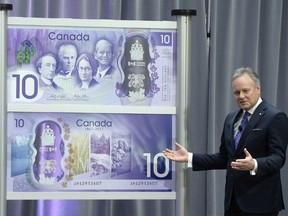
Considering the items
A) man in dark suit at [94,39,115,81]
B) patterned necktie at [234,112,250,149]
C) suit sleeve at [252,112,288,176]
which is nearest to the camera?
suit sleeve at [252,112,288,176]

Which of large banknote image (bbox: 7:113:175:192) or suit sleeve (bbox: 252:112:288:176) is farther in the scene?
large banknote image (bbox: 7:113:175:192)

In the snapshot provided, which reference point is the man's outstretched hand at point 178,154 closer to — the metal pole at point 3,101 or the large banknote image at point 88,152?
the large banknote image at point 88,152

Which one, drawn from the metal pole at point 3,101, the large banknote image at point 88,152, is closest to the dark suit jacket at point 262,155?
the large banknote image at point 88,152

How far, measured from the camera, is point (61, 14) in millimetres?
3506

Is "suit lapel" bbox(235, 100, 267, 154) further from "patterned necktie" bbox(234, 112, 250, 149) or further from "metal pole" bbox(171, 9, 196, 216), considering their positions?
"metal pole" bbox(171, 9, 196, 216)

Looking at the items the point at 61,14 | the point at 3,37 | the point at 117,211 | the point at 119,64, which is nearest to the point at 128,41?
the point at 119,64

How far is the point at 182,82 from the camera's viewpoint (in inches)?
104

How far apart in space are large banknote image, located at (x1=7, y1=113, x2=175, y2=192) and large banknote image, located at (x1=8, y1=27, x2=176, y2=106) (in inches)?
3.7

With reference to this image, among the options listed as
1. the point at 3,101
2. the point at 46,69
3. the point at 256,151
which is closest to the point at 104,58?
the point at 46,69

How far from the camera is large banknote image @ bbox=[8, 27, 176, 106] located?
104 inches

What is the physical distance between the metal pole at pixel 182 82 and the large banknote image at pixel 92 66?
0.05 m

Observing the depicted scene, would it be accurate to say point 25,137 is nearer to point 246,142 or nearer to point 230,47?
point 246,142

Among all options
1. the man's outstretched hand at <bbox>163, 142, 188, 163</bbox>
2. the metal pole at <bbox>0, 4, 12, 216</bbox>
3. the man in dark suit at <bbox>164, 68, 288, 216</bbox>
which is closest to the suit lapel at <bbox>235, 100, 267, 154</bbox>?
the man in dark suit at <bbox>164, 68, 288, 216</bbox>

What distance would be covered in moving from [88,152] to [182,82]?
576 mm
